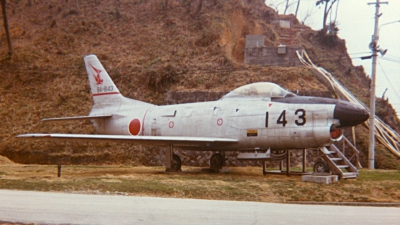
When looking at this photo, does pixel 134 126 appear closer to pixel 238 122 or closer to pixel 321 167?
pixel 238 122

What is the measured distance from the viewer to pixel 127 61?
1382 inches

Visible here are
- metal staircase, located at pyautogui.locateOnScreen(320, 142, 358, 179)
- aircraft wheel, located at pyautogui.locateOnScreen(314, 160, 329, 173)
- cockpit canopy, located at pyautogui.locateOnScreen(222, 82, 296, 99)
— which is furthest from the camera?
cockpit canopy, located at pyautogui.locateOnScreen(222, 82, 296, 99)

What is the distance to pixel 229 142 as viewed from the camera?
17.6 metres

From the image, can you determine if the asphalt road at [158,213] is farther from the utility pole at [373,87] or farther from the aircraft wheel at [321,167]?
the utility pole at [373,87]

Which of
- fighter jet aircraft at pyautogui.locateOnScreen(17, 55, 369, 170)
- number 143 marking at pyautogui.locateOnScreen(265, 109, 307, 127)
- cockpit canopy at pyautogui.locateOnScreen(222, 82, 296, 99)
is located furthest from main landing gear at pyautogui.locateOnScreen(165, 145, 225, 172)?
number 143 marking at pyautogui.locateOnScreen(265, 109, 307, 127)

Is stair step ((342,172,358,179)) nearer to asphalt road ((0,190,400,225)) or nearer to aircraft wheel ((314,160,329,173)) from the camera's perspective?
aircraft wheel ((314,160,329,173))

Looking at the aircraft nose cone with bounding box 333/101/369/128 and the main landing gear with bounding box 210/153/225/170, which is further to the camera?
the main landing gear with bounding box 210/153/225/170

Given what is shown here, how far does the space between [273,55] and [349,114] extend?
58.2ft

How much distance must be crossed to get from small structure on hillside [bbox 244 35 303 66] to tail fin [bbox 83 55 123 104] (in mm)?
13016

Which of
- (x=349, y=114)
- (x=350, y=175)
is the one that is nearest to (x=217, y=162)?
(x=350, y=175)

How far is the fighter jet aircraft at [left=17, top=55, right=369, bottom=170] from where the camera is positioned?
51.4 feet

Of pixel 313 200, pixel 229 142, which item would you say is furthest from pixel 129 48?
pixel 313 200

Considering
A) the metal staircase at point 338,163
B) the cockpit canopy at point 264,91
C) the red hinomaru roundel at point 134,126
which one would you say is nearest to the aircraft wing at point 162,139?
the cockpit canopy at point 264,91

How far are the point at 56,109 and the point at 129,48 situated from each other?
30.9ft
